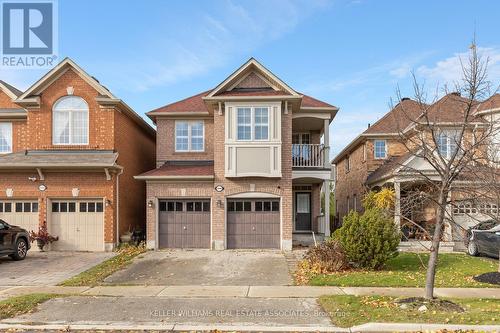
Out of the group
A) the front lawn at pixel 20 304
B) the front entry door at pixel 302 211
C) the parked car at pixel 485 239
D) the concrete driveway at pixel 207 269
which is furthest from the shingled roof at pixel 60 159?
the parked car at pixel 485 239

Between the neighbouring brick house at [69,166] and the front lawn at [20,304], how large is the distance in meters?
7.76

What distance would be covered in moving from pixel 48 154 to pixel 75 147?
1.11m

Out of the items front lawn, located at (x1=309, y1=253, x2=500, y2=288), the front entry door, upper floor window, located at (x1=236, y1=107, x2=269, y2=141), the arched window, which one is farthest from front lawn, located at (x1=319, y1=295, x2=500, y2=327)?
the arched window

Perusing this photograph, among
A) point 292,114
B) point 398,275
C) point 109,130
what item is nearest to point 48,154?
point 109,130

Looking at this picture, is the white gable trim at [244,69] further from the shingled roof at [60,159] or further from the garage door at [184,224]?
the shingled roof at [60,159]

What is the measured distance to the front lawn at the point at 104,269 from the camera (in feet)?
39.3

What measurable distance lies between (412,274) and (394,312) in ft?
16.0

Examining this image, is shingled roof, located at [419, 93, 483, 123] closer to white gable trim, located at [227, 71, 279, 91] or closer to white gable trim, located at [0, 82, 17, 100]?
white gable trim, located at [227, 71, 279, 91]

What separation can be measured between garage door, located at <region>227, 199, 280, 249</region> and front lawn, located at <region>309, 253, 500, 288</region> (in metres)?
5.06

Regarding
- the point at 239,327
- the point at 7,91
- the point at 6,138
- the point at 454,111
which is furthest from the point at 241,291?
the point at 7,91

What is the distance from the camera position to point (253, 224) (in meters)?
18.0

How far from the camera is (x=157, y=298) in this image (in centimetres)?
993

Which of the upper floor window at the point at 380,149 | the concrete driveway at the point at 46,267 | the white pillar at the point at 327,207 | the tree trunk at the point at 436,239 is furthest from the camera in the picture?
the upper floor window at the point at 380,149

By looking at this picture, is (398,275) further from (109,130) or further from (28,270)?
(109,130)
